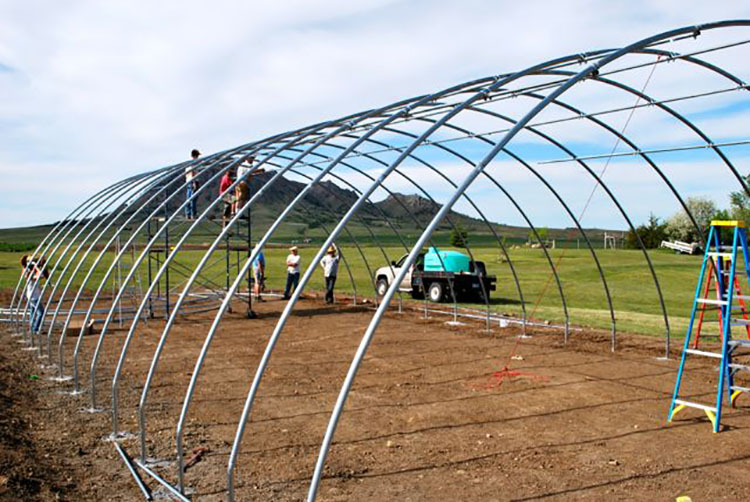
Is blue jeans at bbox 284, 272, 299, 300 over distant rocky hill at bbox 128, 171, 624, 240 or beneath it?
beneath

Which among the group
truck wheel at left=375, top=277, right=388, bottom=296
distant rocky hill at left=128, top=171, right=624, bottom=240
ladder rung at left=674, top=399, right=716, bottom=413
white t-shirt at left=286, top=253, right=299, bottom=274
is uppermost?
distant rocky hill at left=128, top=171, right=624, bottom=240

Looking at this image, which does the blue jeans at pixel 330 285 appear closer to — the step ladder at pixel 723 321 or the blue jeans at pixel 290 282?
the blue jeans at pixel 290 282

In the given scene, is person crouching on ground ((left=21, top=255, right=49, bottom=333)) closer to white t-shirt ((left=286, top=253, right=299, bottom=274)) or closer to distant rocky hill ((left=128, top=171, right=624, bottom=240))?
distant rocky hill ((left=128, top=171, right=624, bottom=240))

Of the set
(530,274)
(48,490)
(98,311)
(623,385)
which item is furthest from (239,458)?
(530,274)

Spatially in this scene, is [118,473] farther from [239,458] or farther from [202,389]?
[202,389]

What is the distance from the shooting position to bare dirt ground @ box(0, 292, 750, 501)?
5.89 metres

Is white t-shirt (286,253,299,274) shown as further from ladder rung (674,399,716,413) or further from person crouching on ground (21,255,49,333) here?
ladder rung (674,399,716,413)

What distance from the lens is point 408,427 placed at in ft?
25.2

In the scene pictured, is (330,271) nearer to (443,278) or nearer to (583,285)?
(443,278)

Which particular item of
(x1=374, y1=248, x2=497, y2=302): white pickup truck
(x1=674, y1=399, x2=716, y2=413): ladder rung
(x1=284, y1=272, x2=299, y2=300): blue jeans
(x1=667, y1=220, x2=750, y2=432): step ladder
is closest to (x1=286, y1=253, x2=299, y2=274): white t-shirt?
(x1=284, y1=272, x2=299, y2=300): blue jeans

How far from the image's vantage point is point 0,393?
901cm

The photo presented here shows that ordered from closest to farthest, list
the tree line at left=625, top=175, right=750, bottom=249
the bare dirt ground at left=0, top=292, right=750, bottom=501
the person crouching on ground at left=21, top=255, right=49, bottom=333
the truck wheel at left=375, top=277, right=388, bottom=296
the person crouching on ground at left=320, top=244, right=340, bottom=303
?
the bare dirt ground at left=0, top=292, right=750, bottom=501, the person crouching on ground at left=21, top=255, right=49, bottom=333, the person crouching on ground at left=320, top=244, right=340, bottom=303, the truck wheel at left=375, top=277, right=388, bottom=296, the tree line at left=625, top=175, right=750, bottom=249

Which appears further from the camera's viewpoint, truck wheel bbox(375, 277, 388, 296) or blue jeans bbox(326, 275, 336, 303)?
truck wheel bbox(375, 277, 388, 296)

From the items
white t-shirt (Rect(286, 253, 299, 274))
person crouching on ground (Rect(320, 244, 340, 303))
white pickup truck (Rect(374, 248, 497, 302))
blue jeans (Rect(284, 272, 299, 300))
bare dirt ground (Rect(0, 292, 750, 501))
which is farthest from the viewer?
white pickup truck (Rect(374, 248, 497, 302))
